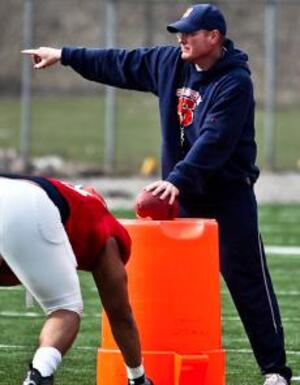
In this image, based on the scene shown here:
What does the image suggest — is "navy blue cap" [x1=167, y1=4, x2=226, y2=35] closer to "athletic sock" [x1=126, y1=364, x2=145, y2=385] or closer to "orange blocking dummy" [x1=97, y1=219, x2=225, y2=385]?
"orange blocking dummy" [x1=97, y1=219, x2=225, y2=385]

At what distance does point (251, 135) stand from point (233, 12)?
75.3ft

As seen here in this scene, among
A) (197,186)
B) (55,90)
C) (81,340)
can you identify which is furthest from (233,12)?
(197,186)

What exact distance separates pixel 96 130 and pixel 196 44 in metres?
21.5

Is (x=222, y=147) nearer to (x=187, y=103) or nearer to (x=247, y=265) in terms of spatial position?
(x=187, y=103)

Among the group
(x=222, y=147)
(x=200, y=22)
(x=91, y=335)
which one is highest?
(x=200, y=22)

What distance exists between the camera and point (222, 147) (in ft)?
24.7

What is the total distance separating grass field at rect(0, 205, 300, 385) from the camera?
8.44 metres

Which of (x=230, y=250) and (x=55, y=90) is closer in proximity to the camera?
(x=230, y=250)

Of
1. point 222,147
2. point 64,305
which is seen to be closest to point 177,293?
point 222,147

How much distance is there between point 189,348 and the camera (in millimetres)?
7266

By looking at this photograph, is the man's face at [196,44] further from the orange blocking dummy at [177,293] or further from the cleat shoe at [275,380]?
the cleat shoe at [275,380]

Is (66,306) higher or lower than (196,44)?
lower

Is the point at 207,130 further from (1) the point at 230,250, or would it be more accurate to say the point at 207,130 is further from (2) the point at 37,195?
(2) the point at 37,195

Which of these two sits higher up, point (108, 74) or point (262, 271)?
point (108, 74)
